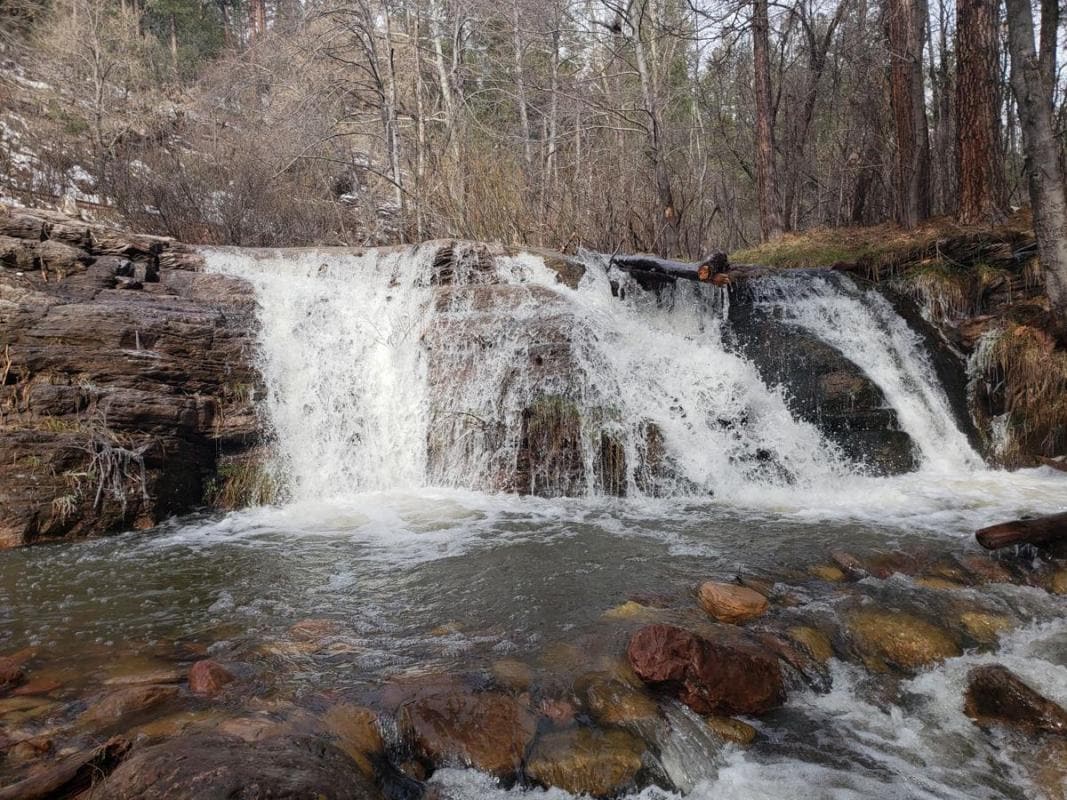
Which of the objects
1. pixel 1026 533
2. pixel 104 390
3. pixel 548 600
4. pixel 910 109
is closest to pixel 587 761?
pixel 548 600

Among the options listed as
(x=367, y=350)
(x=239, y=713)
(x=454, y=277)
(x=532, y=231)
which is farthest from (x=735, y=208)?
(x=239, y=713)

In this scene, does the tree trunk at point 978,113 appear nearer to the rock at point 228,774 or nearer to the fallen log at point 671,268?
the fallen log at point 671,268

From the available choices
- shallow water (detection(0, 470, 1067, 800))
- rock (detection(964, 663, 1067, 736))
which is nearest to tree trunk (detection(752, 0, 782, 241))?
shallow water (detection(0, 470, 1067, 800))

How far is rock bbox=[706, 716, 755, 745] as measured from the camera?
2.32 m

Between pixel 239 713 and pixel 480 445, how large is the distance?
12.0 feet

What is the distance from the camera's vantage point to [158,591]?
11.9 ft

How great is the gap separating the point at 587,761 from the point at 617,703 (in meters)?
0.30

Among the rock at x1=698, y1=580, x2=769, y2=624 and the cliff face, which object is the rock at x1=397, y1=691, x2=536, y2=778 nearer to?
the rock at x1=698, y1=580, x2=769, y2=624

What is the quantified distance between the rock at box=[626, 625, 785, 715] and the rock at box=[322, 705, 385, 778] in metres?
1.00

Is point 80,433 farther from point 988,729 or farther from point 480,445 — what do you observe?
point 988,729

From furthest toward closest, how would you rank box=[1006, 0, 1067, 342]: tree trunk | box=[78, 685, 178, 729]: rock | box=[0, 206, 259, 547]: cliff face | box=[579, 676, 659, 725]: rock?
box=[1006, 0, 1067, 342]: tree trunk → box=[0, 206, 259, 547]: cliff face → box=[579, 676, 659, 725]: rock → box=[78, 685, 178, 729]: rock

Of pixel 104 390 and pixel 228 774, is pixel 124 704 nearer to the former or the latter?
pixel 228 774

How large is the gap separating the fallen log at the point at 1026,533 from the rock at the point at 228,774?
351 centimetres

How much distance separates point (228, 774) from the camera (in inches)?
65.6
